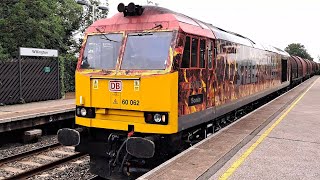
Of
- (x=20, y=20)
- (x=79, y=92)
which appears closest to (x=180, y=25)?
(x=79, y=92)

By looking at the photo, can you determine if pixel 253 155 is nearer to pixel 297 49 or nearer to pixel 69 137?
pixel 69 137

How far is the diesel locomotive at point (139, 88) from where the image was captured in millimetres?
6270

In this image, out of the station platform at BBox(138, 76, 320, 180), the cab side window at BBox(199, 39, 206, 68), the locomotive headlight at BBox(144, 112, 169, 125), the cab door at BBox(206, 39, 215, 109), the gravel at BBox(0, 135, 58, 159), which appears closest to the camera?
the station platform at BBox(138, 76, 320, 180)

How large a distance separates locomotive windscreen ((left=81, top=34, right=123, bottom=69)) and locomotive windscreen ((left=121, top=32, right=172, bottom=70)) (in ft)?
0.88

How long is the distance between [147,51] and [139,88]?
0.76 metres

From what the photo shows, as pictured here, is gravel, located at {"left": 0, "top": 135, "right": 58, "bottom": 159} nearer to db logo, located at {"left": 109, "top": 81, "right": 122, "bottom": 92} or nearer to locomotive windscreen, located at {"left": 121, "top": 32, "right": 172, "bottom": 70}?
db logo, located at {"left": 109, "top": 81, "right": 122, "bottom": 92}

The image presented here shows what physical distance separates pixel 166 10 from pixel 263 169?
3.53m

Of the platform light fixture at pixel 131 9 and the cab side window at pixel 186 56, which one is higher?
the platform light fixture at pixel 131 9

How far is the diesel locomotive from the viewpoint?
627 centimetres

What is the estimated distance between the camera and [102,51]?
23.4 feet

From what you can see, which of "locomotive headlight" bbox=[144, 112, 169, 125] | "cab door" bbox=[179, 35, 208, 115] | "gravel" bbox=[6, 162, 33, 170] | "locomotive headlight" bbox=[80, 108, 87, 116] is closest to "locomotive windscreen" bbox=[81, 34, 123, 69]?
"locomotive headlight" bbox=[80, 108, 87, 116]

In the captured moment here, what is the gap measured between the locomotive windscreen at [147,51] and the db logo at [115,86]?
1.20 ft

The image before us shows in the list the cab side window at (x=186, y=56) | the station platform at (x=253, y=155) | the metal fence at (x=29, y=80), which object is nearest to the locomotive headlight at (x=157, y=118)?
the station platform at (x=253, y=155)

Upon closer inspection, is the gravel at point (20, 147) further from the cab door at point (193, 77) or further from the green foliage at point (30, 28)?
the green foliage at point (30, 28)
